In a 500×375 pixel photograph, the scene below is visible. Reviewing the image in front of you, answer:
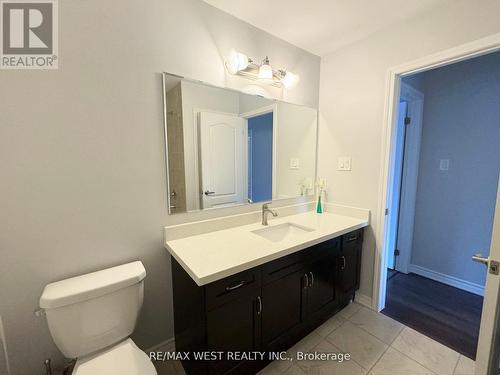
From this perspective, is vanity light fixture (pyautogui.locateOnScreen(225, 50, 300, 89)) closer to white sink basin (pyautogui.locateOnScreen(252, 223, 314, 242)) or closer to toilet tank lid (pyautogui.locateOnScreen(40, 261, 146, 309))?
white sink basin (pyautogui.locateOnScreen(252, 223, 314, 242))

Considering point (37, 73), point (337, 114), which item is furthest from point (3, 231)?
point (337, 114)

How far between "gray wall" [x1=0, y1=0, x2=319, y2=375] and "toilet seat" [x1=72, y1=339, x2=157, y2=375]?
13.2 inches

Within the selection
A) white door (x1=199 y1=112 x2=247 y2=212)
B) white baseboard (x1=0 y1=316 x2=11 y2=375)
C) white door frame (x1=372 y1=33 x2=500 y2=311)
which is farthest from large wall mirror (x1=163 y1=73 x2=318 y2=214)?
white baseboard (x1=0 y1=316 x2=11 y2=375)

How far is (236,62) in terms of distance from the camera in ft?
5.17

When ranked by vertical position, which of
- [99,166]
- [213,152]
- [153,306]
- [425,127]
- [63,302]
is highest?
[425,127]

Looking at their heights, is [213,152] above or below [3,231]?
above

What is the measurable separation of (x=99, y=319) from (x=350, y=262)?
1.81m

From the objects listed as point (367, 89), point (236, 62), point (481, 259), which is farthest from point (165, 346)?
point (367, 89)

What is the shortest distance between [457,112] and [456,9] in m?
1.20

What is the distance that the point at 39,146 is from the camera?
107 centimetres

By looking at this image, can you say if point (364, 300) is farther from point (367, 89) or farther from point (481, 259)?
point (367, 89)

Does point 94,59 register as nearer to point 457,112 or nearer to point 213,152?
point 213,152

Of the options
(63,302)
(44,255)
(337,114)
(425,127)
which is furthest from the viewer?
(425,127)

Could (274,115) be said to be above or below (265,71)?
below
